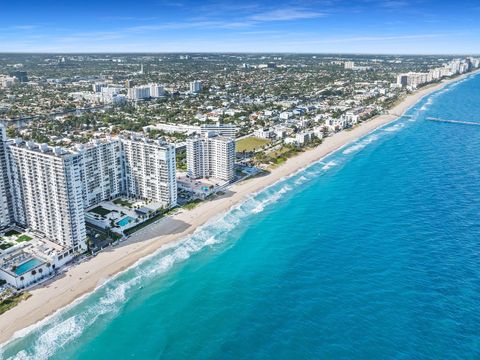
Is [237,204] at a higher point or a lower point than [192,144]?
lower

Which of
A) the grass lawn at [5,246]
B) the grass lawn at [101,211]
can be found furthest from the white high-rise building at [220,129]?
the grass lawn at [5,246]

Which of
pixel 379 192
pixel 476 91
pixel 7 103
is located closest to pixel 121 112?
pixel 7 103

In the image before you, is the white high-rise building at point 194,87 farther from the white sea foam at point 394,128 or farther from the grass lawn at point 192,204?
the grass lawn at point 192,204

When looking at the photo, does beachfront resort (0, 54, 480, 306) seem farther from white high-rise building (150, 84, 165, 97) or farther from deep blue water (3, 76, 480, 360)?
white high-rise building (150, 84, 165, 97)

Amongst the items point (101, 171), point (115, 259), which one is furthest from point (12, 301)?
point (101, 171)

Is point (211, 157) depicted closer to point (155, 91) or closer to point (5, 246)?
point (5, 246)

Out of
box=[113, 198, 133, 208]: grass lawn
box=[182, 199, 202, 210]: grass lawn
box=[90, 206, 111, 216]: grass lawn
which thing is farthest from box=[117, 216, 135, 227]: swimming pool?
box=[182, 199, 202, 210]: grass lawn

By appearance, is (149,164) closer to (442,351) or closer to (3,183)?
(3,183)
